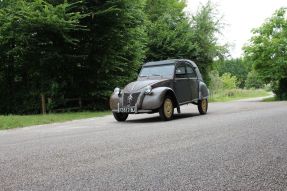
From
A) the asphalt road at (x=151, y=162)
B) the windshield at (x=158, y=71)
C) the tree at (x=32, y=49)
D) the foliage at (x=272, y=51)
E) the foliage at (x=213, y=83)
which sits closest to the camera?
the asphalt road at (x=151, y=162)

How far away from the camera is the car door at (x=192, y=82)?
14.2m

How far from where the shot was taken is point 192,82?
14352mm

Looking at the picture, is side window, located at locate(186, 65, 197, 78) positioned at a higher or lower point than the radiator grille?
higher

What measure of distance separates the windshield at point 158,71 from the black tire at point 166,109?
42.7 inches

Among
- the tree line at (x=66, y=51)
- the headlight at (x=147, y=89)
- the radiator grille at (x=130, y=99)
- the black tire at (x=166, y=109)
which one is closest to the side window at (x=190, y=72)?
the black tire at (x=166, y=109)

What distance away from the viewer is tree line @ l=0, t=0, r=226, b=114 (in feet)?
61.1

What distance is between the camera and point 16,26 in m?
19.0

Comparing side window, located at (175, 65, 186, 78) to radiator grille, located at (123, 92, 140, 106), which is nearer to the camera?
radiator grille, located at (123, 92, 140, 106)

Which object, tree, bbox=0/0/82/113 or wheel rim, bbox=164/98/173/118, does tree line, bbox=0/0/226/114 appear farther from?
wheel rim, bbox=164/98/173/118

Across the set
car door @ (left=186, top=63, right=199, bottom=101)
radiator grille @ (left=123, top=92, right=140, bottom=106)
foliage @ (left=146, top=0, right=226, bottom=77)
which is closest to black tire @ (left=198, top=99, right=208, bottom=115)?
car door @ (left=186, top=63, right=199, bottom=101)

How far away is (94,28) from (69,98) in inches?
146

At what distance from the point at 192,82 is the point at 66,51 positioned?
8.11 m

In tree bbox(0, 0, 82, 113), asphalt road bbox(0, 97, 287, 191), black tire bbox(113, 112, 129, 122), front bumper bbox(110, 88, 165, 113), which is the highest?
tree bbox(0, 0, 82, 113)

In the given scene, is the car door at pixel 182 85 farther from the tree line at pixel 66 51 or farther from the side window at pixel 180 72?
the tree line at pixel 66 51
